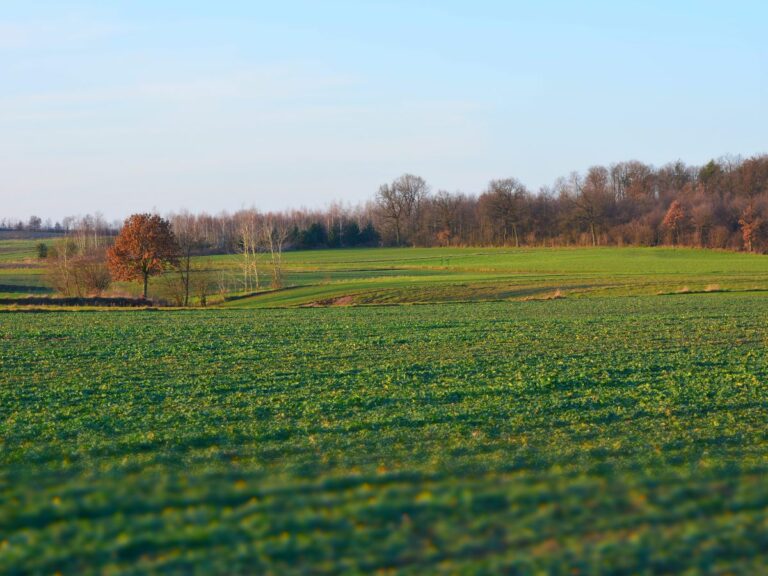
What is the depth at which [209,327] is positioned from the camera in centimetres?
3017

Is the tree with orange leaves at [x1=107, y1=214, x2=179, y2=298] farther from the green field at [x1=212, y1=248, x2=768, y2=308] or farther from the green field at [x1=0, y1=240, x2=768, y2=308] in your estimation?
the green field at [x1=212, y1=248, x2=768, y2=308]

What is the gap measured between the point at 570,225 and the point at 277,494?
4429 inches

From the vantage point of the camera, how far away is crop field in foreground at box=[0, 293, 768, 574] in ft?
17.1

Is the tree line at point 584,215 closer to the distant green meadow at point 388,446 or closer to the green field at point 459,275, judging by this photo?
the green field at point 459,275

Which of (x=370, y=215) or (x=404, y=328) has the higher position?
(x=370, y=215)

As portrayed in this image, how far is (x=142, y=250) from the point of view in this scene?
185 feet

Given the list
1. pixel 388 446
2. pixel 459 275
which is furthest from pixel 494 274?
pixel 388 446

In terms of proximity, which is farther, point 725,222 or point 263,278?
point 725,222

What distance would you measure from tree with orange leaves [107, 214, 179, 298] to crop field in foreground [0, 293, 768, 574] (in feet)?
97.3

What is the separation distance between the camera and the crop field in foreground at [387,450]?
17.1 feet

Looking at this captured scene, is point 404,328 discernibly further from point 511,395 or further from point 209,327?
point 511,395

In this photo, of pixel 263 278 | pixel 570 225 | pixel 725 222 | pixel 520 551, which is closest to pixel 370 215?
pixel 570 225

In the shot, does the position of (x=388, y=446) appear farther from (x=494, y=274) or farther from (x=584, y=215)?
(x=584, y=215)

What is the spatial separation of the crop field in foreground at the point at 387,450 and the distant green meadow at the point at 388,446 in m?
0.03
